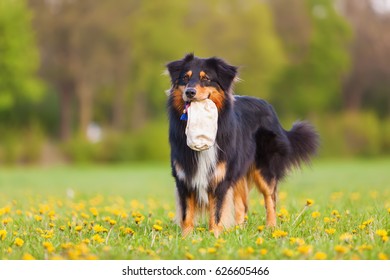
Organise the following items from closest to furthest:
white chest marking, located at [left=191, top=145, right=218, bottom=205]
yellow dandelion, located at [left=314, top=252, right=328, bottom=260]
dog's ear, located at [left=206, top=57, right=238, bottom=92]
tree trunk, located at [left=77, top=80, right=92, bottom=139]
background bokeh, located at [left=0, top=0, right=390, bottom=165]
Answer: yellow dandelion, located at [left=314, top=252, right=328, bottom=260]
dog's ear, located at [left=206, top=57, right=238, bottom=92]
white chest marking, located at [left=191, top=145, right=218, bottom=205]
background bokeh, located at [left=0, top=0, right=390, bottom=165]
tree trunk, located at [left=77, top=80, right=92, bottom=139]

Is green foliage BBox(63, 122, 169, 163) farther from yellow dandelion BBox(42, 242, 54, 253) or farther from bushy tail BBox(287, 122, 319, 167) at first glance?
yellow dandelion BBox(42, 242, 54, 253)

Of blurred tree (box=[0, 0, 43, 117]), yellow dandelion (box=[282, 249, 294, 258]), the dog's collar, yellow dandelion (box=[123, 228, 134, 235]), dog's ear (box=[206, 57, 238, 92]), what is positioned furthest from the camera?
blurred tree (box=[0, 0, 43, 117])

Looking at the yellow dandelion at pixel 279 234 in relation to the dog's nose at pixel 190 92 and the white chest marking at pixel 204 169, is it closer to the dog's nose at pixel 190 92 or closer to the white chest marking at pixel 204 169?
the white chest marking at pixel 204 169

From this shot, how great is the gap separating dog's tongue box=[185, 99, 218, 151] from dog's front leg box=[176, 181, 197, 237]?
1.81 feet

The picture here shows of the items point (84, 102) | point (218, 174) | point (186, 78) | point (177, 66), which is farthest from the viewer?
point (84, 102)

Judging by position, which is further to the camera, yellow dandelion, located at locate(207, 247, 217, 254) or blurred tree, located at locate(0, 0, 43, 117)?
blurred tree, located at locate(0, 0, 43, 117)

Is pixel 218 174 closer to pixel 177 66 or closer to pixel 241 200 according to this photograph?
pixel 241 200

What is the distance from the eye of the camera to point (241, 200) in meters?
7.54

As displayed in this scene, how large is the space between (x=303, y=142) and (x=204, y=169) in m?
2.27

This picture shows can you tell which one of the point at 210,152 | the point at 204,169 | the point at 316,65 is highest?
the point at 316,65

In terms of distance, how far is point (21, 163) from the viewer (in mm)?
33906

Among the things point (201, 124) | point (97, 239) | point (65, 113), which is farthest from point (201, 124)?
point (65, 113)

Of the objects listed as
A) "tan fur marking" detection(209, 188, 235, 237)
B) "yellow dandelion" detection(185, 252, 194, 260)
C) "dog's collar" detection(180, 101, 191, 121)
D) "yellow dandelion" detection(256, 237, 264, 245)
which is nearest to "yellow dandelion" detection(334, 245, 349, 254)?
"yellow dandelion" detection(256, 237, 264, 245)

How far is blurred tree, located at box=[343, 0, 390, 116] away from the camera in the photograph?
154 feet
